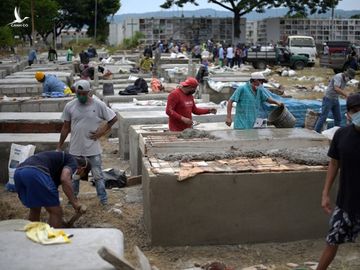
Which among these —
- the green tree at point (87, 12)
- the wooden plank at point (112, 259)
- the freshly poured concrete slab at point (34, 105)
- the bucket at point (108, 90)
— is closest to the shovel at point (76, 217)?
the wooden plank at point (112, 259)

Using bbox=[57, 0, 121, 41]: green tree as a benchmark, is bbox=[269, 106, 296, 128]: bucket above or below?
below

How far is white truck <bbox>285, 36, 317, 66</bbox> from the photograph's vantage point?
32875 millimetres

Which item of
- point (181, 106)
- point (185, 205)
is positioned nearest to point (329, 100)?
point (181, 106)

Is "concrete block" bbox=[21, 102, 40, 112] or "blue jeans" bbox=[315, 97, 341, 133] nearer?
"blue jeans" bbox=[315, 97, 341, 133]

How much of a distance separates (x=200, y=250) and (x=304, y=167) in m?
1.37

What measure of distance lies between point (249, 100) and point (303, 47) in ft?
88.8

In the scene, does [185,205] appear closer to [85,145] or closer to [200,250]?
[200,250]

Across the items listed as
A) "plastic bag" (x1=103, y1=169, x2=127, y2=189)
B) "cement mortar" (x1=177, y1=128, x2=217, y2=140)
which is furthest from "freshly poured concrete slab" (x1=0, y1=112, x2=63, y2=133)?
"cement mortar" (x1=177, y1=128, x2=217, y2=140)

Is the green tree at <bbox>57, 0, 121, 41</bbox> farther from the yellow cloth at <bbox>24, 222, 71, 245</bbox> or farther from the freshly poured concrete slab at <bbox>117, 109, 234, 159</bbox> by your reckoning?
the yellow cloth at <bbox>24, 222, 71, 245</bbox>

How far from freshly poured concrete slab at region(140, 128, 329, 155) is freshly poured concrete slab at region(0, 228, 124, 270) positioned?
2432mm

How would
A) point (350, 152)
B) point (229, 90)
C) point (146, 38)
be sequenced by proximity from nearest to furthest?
point (350, 152) < point (229, 90) < point (146, 38)

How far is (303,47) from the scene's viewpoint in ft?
109

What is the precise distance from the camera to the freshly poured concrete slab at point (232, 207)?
5.60 meters

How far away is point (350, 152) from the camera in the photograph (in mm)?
4352
